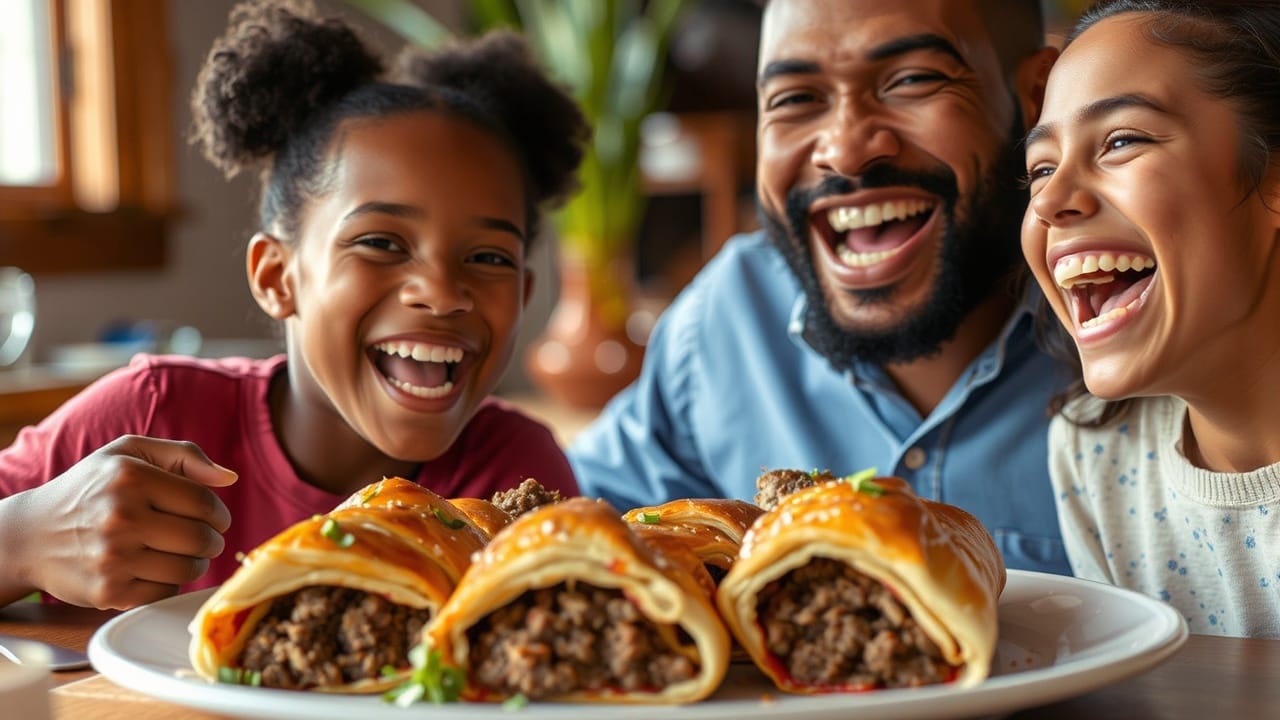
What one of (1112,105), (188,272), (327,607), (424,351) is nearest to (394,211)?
(424,351)

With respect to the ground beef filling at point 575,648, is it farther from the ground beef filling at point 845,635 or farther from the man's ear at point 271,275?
the man's ear at point 271,275

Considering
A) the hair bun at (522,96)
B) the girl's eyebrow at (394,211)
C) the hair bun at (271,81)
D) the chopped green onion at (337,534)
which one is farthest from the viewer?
the hair bun at (522,96)

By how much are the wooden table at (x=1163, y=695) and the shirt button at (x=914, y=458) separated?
88cm

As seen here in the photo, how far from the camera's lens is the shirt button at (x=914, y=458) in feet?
6.88

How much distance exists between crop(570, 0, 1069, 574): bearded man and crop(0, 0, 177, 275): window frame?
8.54 feet

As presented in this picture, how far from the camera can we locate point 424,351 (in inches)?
68.9

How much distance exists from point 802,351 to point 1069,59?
101cm

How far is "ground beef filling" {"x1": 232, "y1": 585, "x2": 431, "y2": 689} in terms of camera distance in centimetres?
100

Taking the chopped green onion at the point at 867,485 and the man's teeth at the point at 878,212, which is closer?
the chopped green onion at the point at 867,485

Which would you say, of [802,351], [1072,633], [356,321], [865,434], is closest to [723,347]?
[802,351]

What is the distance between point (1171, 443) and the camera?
5.47 ft

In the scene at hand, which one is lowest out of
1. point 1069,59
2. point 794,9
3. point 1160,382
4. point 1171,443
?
point 1171,443

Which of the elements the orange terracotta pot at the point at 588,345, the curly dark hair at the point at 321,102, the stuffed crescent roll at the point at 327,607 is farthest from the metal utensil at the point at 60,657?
the orange terracotta pot at the point at 588,345

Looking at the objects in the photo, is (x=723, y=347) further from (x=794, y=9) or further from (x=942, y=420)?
(x=794, y=9)
